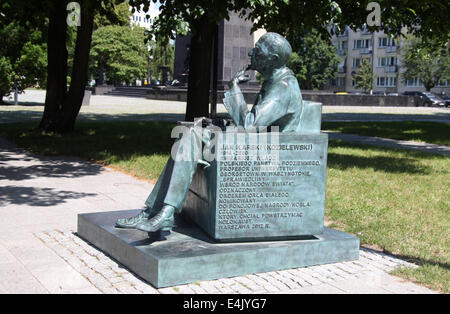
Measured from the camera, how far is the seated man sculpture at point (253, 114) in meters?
4.99

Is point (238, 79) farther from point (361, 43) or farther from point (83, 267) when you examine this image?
point (361, 43)

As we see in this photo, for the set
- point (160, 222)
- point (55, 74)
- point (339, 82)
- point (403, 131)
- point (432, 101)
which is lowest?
point (160, 222)

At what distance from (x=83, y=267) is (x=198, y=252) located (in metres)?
1.05

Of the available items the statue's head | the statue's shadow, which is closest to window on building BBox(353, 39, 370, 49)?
the statue's head

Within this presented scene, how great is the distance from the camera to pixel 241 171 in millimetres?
5059

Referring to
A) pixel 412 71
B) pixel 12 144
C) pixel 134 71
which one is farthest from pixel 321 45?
pixel 12 144

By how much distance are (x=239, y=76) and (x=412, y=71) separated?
64334 millimetres

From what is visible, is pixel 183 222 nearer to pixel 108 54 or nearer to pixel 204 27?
pixel 204 27

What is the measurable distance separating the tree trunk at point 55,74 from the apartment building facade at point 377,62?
68932mm

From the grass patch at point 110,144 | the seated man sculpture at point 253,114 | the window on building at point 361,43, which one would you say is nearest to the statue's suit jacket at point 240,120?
the seated man sculpture at point 253,114

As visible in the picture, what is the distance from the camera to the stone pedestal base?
4578 mm

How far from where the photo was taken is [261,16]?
13.3 meters

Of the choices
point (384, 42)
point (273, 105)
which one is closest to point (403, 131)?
point (273, 105)

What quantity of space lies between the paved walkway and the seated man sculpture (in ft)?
1.83
